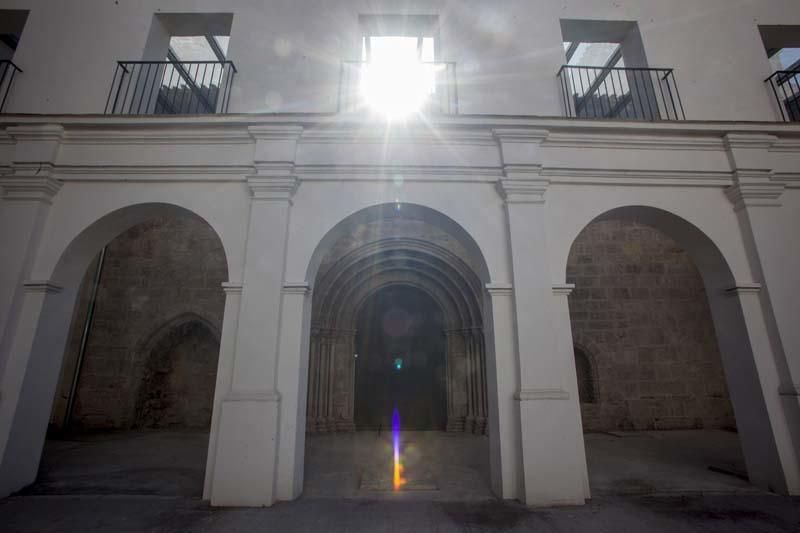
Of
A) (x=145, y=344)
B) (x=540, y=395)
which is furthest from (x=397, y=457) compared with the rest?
(x=145, y=344)

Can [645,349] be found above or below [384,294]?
below

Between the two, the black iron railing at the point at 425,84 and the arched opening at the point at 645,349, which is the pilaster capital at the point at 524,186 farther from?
the arched opening at the point at 645,349

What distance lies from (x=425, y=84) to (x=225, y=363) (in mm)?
4239

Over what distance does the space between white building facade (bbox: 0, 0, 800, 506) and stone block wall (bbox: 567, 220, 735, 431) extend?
3.89 metres

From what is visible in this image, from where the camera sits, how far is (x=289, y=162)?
4.32m

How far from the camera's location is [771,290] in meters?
4.11

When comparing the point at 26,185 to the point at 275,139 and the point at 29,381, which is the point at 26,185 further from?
the point at 275,139

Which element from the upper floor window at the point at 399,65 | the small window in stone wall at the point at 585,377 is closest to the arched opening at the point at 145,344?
the upper floor window at the point at 399,65

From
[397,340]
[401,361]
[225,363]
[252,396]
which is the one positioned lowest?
[252,396]

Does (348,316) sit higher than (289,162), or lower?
lower

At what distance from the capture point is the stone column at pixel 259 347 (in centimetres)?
352

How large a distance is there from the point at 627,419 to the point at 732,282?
477cm

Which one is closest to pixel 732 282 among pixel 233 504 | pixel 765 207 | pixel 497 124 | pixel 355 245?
pixel 765 207

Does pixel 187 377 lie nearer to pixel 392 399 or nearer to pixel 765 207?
pixel 392 399
